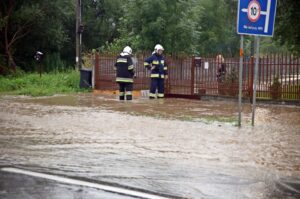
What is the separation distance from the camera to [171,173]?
293 inches

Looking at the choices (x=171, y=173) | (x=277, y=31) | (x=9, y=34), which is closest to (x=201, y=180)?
(x=171, y=173)

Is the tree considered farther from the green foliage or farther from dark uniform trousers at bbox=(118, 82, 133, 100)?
the green foliage

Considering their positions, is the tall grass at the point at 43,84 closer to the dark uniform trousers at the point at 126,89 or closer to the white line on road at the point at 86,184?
the dark uniform trousers at the point at 126,89

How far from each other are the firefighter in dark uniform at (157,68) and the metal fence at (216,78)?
133cm

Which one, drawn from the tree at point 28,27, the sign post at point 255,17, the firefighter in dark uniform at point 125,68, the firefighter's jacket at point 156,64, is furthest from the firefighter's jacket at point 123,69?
the tree at point 28,27

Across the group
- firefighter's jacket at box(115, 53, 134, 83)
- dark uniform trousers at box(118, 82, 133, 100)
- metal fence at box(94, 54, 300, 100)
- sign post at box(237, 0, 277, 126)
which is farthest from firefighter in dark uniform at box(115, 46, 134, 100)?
sign post at box(237, 0, 277, 126)

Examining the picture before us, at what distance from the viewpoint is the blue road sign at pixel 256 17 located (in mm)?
11594

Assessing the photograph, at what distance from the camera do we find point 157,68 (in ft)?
61.1

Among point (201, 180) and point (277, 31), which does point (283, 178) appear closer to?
point (201, 180)

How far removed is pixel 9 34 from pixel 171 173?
26.0 m

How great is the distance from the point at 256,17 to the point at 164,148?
4.11m

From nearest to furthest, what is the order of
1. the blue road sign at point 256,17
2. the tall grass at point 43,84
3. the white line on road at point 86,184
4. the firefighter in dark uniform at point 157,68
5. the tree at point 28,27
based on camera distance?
the white line on road at point 86,184 → the blue road sign at point 256,17 → the firefighter in dark uniform at point 157,68 → the tall grass at point 43,84 → the tree at point 28,27

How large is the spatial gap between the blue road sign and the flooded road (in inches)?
84.9

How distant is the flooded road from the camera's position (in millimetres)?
6973
